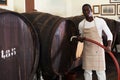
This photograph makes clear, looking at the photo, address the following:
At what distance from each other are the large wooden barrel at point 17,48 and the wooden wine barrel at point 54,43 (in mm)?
129

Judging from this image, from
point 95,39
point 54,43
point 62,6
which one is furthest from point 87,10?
point 62,6

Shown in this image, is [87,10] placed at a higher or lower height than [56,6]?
lower

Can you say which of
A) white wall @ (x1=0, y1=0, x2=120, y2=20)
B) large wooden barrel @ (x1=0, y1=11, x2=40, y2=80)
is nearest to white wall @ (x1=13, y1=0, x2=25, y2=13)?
white wall @ (x1=0, y1=0, x2=120, y2=20)

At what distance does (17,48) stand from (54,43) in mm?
487

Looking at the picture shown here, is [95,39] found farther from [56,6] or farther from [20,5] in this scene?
[56,6]

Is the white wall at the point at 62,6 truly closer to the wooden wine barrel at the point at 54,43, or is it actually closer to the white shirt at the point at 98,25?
the white shirt at the point at 98,25

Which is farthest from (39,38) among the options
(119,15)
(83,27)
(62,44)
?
(119,15)

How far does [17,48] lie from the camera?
1845 millimetres

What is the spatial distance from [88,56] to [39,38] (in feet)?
3.05

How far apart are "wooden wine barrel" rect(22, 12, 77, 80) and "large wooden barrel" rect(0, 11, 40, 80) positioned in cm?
13

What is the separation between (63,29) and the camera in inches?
94.0

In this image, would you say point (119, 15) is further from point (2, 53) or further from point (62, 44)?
point (2, 53)

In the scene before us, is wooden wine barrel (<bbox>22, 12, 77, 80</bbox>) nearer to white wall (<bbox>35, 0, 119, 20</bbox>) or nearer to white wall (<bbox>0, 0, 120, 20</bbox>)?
white wall (<bbox>0, 0, 120, 20</bbox>)

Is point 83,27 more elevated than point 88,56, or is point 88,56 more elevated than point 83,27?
point 83,27
